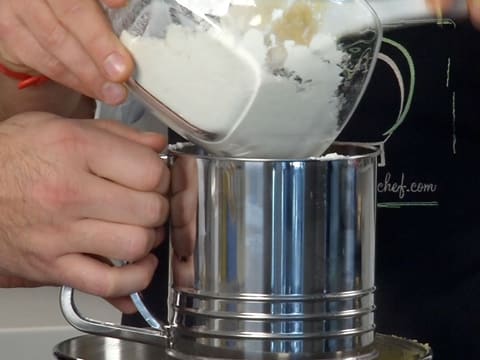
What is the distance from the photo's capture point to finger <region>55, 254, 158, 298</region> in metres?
0.58

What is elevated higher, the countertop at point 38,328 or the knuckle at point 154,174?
the knuckle at point 154,174

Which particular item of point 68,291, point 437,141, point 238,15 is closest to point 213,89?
point 238,15

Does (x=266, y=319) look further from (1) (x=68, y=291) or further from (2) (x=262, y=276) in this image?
(1) (x=68, y=291)

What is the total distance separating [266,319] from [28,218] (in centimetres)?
18

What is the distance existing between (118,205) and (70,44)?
0.10 m

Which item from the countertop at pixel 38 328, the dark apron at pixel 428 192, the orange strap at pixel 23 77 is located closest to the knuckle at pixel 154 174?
the orange strap at pixel 23 77

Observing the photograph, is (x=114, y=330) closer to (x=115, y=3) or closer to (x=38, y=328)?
(x=115, y=3)

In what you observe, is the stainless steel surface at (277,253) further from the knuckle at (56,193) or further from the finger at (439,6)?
the finger at (439,6)

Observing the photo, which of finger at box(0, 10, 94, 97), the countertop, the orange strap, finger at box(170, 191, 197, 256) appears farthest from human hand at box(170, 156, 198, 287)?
the countertop

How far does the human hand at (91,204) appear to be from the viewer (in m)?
0.57

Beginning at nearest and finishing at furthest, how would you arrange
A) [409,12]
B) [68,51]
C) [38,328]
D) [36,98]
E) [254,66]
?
[254,66] → [68,51] → [409,12] → [36,98] → [38,328]

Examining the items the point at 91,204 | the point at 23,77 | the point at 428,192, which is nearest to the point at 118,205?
the point at 91,204

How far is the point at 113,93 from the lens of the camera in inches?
23.1

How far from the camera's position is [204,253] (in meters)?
0.54
